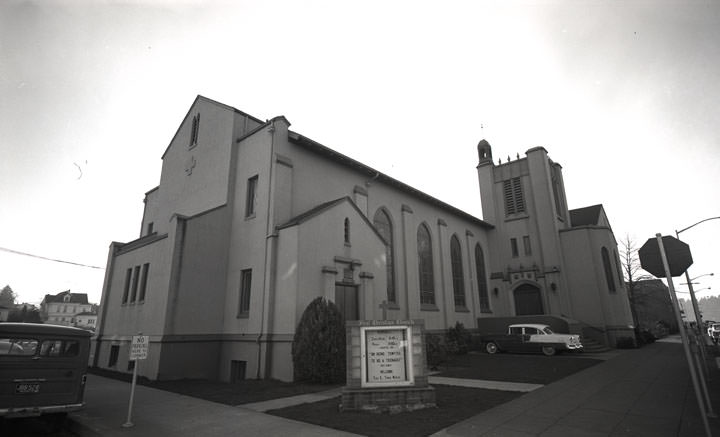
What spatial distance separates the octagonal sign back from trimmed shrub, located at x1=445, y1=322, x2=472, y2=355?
1553cm

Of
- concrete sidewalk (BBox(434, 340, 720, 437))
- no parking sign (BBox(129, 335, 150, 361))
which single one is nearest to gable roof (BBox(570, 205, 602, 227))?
concrete sidewalk (BBox(434, 340, 720, 437))

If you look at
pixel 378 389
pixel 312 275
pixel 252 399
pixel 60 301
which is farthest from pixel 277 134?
pixel 60 301

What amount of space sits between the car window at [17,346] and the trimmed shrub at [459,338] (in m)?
18.8

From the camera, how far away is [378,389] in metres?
8.57

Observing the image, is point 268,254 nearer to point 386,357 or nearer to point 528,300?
point 386,357

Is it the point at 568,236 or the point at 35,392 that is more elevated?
the point at 568,236

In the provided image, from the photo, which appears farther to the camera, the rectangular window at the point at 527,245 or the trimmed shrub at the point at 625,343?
the rectangular window at the point at 527,245

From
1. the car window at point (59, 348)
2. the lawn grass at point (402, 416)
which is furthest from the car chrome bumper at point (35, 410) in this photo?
the lawn grass at point (402, 416)

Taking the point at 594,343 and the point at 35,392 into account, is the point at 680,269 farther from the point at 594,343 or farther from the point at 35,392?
the point at 594,343

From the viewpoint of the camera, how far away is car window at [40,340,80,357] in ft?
25.7

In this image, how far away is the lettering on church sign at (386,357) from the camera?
346 inches

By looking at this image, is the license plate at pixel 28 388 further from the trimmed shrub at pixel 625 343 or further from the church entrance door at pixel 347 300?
the trimmed shrub at pixel 625 343

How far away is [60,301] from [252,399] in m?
113

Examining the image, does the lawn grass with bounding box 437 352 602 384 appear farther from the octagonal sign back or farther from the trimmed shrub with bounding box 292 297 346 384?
the octagonal sign back
